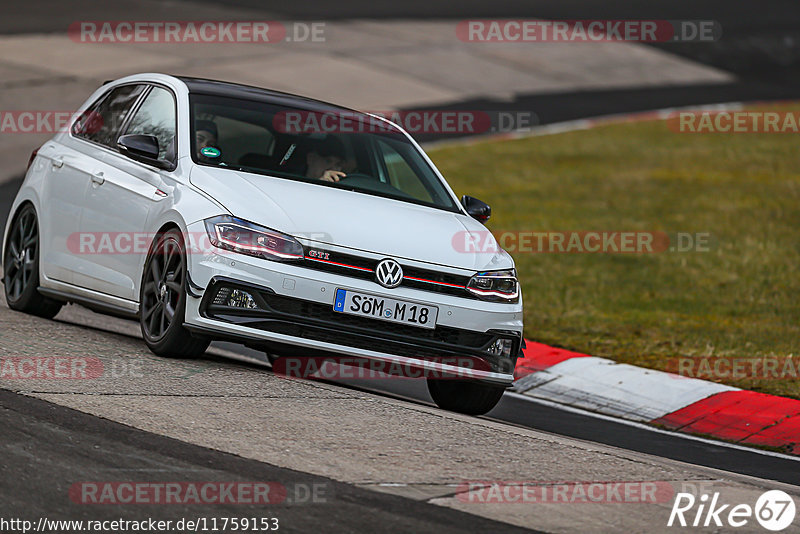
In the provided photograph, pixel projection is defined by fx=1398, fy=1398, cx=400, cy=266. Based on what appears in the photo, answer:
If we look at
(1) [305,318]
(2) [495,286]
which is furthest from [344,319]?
(2) [495,286]

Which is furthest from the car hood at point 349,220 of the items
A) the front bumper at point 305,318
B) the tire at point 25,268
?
the tire at point 25,268

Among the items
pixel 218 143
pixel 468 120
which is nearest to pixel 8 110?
pixel 468 120

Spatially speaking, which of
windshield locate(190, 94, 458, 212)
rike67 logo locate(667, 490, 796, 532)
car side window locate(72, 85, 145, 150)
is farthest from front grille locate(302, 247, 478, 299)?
car side window locate(72, 85, 145, 150)

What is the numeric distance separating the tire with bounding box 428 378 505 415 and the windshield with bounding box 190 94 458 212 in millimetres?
1100

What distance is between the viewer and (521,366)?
10258mm

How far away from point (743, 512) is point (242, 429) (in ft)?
7.42

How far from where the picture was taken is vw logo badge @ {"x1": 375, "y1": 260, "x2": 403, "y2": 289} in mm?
7488

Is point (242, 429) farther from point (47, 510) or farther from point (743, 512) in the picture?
point (743, 512)

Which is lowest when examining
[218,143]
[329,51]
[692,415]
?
[692,415]

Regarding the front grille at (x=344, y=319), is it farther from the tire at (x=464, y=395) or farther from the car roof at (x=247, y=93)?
the car roof at (x=247, y=93)

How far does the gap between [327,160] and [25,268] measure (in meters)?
2.37

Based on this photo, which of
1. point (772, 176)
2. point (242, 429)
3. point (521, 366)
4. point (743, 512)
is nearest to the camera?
point (743, 512)

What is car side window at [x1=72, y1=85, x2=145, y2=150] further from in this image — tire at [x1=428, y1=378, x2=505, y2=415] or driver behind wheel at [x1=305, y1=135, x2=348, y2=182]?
tire at [x1=428, y1=378, x2=505, y2=415]

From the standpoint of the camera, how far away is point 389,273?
295 inches
